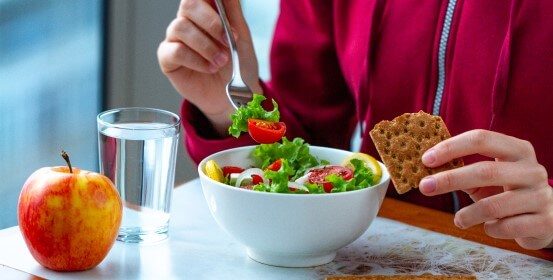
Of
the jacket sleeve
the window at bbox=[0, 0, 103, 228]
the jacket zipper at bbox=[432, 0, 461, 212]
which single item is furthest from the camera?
the window at bbox=[0, 0, 103, 228]

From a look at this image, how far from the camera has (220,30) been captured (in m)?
1.63

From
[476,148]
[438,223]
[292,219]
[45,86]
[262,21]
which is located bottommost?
[45,86]

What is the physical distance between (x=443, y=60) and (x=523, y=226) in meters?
0.50

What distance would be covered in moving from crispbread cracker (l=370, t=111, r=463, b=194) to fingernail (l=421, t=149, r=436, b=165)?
0.05 feet

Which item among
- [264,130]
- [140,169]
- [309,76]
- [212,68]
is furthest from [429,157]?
[309,76]

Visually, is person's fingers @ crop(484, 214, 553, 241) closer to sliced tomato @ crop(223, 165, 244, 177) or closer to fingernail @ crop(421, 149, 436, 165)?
fingernail @ crop(421, 149, 436, 165)

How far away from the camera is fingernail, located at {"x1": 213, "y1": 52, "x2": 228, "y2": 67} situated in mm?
1658

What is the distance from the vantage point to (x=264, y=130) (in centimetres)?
141

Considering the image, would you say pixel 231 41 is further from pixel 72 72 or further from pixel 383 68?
pixel 72 72

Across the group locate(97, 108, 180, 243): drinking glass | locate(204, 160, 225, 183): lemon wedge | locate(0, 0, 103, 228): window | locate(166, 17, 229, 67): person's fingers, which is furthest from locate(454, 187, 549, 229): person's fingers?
locate(0, 0, 103, 228): window

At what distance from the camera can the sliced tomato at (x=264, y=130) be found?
1404 mm

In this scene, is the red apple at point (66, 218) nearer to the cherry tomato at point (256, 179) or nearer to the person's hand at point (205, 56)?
the cherry tomato at point (256, 179)

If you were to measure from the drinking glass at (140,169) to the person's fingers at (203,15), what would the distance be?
25 cm

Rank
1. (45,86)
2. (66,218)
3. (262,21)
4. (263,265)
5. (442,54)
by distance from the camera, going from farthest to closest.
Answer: (262,21)
(45,86)
(442,54)
(263,265)
(66,218)
